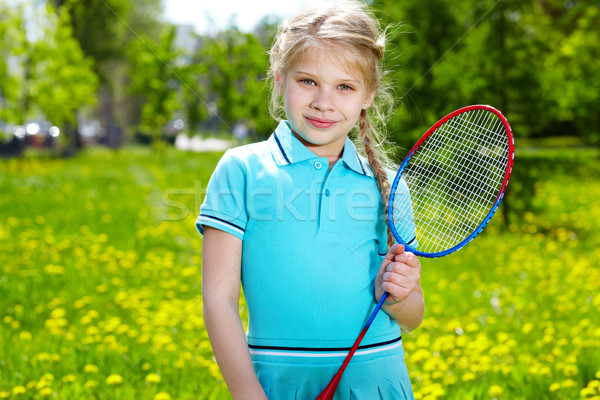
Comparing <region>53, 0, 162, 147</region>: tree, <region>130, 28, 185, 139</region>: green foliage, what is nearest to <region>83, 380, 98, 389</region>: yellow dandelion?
<region>130, 28, 185, 139</region>: green foliage

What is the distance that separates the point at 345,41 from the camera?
1.56m

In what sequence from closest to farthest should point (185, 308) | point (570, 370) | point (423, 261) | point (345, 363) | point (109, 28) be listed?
1. point (345, 363)
2. point (570, 370)
3. point (185, 308)
4. point (423, 261)
5. point (109, 28)

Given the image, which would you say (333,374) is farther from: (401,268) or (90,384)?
(90,384)

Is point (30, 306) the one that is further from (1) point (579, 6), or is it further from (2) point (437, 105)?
(1) point (579, 6)

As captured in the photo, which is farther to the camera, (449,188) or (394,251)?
(449,188)

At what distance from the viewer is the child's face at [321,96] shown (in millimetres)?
1550

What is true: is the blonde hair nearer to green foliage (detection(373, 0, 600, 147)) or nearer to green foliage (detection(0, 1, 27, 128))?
green foliage (detection(373, 0, 600, 147))

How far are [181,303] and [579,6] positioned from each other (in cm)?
1111

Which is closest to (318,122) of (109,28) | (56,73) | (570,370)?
(570,370)

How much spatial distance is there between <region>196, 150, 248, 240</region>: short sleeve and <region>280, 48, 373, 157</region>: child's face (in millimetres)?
206

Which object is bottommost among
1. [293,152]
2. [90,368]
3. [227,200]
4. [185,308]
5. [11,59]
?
[185,308]

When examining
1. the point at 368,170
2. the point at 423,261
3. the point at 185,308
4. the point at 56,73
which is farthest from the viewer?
the point at 56,73

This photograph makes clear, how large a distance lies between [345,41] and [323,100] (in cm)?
17

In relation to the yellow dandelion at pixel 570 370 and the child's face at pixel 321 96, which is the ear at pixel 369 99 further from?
the yellow dandelion at pixel 570 370
